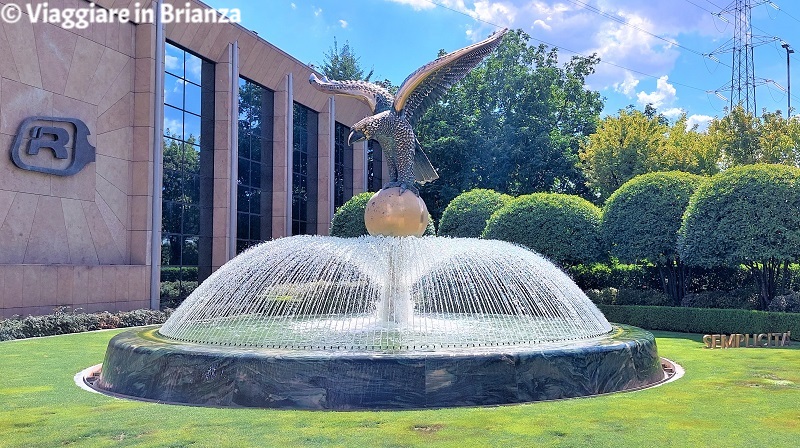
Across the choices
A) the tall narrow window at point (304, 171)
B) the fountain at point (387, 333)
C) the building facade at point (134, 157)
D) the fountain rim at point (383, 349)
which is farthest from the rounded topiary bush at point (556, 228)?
the fountain rim at point (383, 349)

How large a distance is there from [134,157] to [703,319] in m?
15.1

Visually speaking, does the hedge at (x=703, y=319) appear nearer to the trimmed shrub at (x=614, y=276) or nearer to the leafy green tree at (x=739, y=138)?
the trimmed shrub at (x=614, y=276)

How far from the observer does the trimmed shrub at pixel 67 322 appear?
1397cm

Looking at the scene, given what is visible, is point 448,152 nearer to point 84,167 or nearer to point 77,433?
point 84,167

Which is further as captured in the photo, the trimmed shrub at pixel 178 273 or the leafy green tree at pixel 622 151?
the leafy green tree at pixel 622 151

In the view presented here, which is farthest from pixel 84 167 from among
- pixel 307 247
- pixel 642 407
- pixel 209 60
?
pixel 642 407

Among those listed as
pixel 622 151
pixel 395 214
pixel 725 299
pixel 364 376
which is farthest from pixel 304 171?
pixel 364 376

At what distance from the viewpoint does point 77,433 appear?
231 inches

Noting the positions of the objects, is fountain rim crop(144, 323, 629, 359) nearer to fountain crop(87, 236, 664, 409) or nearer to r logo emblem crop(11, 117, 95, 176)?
fountain crop(87, 236, 664, 409)

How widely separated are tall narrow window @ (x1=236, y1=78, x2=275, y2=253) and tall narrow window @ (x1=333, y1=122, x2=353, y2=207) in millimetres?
6150

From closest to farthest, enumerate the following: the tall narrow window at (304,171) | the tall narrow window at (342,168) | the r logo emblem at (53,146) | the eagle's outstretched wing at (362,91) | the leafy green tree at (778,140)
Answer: the eagle's outstretched wing at (362,91), the r logo emblem at (53,146), the leafy green tree at (778,140), the tall narrow window at (304,171), the tall narrow window at (342,168)

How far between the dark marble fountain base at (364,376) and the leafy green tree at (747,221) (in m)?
9.70

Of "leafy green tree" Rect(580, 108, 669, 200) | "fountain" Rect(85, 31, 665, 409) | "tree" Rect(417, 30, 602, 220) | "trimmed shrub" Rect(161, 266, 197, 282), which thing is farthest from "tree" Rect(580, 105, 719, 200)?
"fountain" Rect(85, 31, 665, 409)

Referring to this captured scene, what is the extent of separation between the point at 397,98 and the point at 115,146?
35.2ft
